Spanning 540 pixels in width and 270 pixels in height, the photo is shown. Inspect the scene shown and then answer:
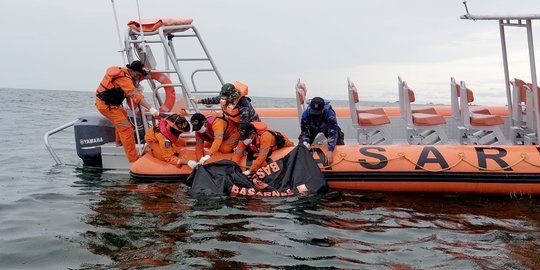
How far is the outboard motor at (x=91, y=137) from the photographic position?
767cm

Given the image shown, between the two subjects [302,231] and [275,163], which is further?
[275,163]

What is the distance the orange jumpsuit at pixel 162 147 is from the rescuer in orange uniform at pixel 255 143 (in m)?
0.80

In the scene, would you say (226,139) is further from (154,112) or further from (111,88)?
(111,88)

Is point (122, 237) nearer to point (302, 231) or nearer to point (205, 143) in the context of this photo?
point (302, 231)

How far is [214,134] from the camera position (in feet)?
21.6

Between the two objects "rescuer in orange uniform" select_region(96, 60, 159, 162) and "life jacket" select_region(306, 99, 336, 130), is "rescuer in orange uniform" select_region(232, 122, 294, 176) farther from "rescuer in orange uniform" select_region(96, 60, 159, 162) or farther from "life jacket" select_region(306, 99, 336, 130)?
"rescuer in orange uniform" select_region(96, 60, 159, 162)

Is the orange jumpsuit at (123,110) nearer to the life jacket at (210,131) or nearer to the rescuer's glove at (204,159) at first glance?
the life jacket at (210,131)

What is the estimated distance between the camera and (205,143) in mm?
7051

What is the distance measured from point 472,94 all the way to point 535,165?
2024 mm

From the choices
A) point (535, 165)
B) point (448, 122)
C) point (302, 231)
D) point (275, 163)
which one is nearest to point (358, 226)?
point (302, 231)

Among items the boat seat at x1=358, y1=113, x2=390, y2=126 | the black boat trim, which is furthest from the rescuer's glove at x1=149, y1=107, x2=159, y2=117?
the boat seat at x1=358, y1=113, x2=390, y2=126

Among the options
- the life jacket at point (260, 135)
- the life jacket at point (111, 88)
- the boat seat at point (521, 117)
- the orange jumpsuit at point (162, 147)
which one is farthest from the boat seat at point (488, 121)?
the life jacket at point (111, 88)

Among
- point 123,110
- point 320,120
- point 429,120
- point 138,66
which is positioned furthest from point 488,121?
point 123,110

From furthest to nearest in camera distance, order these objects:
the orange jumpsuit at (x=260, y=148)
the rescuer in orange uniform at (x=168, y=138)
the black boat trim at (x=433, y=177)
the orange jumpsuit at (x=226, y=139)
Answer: the orange jumpsuit at (x=226, y=139), the rescuer in orange uniform at (x=168, y=138), the orange jumpsuit at (x=260, y=148), the black boat trim at (x=433, y=177)
